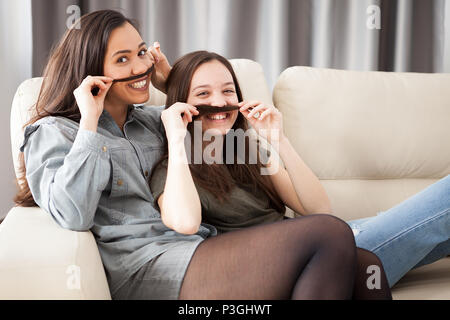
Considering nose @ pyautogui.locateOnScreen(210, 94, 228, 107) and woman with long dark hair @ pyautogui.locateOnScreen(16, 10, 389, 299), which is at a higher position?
nose @ pyautogui.locateOnScreen(210, 94, 228, 107)

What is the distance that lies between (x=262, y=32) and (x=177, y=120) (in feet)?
3.86

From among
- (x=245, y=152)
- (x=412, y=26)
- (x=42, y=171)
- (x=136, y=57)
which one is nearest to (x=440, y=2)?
(x=412, y=26)

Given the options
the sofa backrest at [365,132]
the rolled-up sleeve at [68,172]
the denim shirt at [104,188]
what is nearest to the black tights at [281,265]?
the denim shirt at [104,188]

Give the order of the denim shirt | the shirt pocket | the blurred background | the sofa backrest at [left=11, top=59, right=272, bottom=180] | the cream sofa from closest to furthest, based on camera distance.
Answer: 1. the denim shirt
2. the shirt pocket
3. the sofa backrest at [left=11, top=59, right=272, bottom=180]
4. the cream sofa
5. the blurred background

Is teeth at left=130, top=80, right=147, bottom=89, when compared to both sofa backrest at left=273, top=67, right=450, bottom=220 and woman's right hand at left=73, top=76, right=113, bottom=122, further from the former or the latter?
sofa backrest at left=273, top=67, right=450, bottom=220

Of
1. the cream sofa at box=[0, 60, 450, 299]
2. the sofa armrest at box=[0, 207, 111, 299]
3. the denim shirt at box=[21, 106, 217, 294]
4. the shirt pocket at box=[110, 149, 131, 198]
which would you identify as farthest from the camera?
the cream sofa at box=[0, 60, 450, 299]

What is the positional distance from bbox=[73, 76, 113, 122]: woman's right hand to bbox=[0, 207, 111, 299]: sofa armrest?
10.2 inches

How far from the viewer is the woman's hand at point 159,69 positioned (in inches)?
56.4

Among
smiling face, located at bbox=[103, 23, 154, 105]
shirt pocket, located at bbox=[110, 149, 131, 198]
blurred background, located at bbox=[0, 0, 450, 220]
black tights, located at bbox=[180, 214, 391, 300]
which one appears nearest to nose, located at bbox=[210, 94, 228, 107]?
smiling face, located at bbox=[103, 23, 154, 105]

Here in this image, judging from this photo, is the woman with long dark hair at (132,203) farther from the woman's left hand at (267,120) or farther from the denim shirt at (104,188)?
the woman's left hand at (267,120)

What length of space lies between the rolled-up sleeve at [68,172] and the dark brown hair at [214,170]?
0.91 feet

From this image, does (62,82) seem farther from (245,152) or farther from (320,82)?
(320,82)

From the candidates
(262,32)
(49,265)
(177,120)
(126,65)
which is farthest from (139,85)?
(262,32)

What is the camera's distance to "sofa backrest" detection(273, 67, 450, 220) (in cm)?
169
